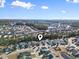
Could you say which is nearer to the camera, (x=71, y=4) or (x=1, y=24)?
(x=1, y=24)

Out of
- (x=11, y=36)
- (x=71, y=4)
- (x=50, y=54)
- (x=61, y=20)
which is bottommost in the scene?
(x=50, y=54)

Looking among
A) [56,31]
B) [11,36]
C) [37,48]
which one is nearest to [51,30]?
[56,31]

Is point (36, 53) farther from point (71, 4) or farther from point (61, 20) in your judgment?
point (71, 4)

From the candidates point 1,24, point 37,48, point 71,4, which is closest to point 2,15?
point 1,24

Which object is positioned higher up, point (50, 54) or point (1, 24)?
point (1, 24)

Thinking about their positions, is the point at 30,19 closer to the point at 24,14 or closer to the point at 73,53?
the point at 24,14

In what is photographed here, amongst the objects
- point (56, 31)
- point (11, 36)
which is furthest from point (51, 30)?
point (11, 36)

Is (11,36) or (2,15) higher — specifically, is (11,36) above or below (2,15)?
below
